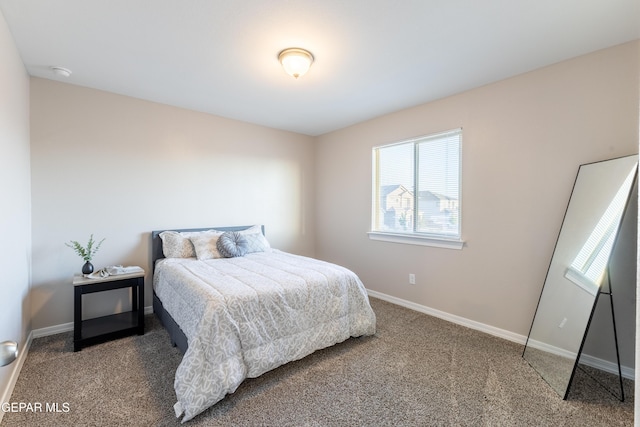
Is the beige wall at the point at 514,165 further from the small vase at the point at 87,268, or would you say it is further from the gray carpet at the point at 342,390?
the small vase at the point at 87,268

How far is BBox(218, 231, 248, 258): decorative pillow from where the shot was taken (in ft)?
10.6

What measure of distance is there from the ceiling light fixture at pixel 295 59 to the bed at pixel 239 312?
1.72 m

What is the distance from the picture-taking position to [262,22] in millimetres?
1899

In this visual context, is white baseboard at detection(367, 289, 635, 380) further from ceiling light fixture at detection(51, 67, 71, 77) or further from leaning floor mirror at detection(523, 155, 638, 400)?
ceiling light fixture at detection(51, 67, 71, 77)

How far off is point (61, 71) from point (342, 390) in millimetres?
3560

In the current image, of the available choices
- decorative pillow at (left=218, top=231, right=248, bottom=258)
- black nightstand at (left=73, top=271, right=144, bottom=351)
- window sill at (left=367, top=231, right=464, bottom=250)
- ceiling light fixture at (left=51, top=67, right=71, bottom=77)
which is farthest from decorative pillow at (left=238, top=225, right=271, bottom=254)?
ceiling light fixture at (left=51, top=67, right=71, bottom=77)

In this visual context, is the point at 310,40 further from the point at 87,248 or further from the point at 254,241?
the point at 87,248

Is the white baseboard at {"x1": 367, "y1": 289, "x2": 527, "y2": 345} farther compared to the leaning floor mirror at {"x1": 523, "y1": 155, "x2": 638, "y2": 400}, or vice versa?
the white baseboard at {"x1": 367, "y1": 289, "x2": 527, "y2": 345}

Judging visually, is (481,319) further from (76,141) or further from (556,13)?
(76,141)

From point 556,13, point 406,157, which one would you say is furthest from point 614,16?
point 406,157

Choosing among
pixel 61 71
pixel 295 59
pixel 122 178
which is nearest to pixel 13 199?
pixel 122 178

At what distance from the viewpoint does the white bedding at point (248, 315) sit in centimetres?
175

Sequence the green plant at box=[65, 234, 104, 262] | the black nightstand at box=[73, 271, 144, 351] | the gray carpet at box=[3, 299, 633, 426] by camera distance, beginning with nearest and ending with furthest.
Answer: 1. the gray carpet at box=[3, 299, 633, 426]
2. the black nightstand at box=[73, 271, 144, 351]
3. the green plant at box=[65, 234, 104, 262]

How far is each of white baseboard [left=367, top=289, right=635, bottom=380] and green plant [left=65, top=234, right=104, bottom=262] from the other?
3264 millimetres
